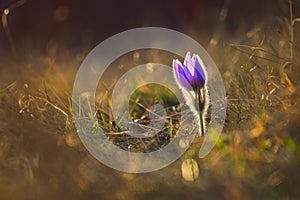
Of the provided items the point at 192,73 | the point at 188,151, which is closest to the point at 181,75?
the point at 192,73

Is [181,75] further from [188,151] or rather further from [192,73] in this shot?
[188,151]

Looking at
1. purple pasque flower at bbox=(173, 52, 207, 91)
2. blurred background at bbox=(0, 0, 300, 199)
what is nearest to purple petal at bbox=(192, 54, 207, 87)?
purple pasque flower at bbox=(173, 52, 207, 91)

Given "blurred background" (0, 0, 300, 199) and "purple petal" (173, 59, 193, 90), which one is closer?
"blurred background" (0, 0, 300, 199)

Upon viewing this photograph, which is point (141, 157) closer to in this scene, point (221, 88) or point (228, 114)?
point (228, 114)

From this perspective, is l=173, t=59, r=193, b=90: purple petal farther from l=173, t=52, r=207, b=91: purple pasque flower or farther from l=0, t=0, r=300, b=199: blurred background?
l=0, t=0, r=300, b=199: blurred background

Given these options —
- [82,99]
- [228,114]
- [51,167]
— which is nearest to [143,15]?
[82,99]

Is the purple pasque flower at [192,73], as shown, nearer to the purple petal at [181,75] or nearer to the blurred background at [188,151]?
the purple petal at [181,75]

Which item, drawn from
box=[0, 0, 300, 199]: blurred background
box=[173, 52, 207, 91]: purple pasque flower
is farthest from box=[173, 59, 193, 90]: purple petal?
box=[0, 0, 300, 199]: blurred background

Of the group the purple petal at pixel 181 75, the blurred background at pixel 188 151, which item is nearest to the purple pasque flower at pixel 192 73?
the purple petal at pixel 181 75
